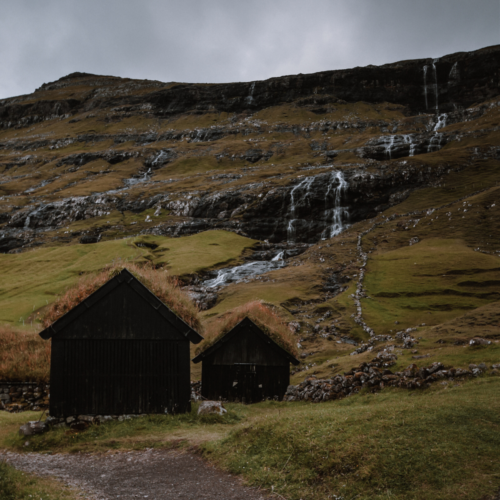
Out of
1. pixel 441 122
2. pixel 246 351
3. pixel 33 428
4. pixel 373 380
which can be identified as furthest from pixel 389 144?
pixel 33 428

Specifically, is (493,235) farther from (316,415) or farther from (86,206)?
(86,206)

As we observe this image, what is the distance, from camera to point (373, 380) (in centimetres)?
2212

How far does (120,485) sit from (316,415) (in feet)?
22.6

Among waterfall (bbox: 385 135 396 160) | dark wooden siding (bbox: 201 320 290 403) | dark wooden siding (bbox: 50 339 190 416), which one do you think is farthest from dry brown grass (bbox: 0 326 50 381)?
waterfall (bbox: 385 135 396 160)

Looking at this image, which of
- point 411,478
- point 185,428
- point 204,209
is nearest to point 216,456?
point 185,428

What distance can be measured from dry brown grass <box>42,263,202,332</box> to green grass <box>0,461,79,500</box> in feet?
35.9

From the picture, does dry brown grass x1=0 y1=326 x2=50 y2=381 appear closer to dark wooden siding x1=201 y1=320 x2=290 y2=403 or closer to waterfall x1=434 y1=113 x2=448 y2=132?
dark wooden siding x1=201 y1=320 x2=290 y2=403

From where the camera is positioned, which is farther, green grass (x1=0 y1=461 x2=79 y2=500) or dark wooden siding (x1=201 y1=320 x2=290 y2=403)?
dark wooden siding (x1=201 y1=320 x2=290 y2=403)

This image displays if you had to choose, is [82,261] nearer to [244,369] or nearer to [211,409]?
[244,369]

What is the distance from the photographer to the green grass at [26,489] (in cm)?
992

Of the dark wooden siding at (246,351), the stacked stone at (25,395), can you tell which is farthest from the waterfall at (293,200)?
the stacked stone at (25,395)

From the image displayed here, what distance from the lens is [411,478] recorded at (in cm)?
1052

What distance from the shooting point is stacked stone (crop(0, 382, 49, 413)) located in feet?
89.2

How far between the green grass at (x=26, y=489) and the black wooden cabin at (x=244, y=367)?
1653cm
